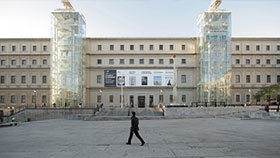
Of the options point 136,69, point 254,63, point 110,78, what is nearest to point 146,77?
point 136,69

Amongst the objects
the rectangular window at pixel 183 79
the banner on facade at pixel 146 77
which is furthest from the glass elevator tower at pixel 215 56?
the banner on facade at pixel 146 77

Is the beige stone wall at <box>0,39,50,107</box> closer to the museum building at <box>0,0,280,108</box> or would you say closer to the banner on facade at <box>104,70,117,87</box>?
the museum building at <box>0,0,280,108</box>

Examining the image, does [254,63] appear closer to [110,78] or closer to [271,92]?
[271,92]

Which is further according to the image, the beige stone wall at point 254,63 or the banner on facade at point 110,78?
the beige stone wall at point 254,63

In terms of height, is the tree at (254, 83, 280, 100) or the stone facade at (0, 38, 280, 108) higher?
the stone facade at (0, 38, 280, 108)

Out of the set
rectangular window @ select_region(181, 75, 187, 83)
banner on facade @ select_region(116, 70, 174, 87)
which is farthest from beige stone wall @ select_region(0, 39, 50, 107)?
rectangular window @ select_region(181, 75, 187, 83)

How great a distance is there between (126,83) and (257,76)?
29929 mm

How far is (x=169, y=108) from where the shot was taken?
33.2 metres

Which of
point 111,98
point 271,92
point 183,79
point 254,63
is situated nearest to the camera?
point 271,92

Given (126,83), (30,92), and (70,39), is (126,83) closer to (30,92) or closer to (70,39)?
(70,39)

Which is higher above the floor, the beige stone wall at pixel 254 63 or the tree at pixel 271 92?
the beige stone wall at pixel 254 63

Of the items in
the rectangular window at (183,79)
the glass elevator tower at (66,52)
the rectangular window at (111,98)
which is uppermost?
the glass elevator tower at (66,52)

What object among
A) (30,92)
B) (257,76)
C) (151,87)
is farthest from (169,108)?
(30,92)

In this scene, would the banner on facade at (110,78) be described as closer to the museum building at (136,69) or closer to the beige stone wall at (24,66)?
the museum building at (136,69)
